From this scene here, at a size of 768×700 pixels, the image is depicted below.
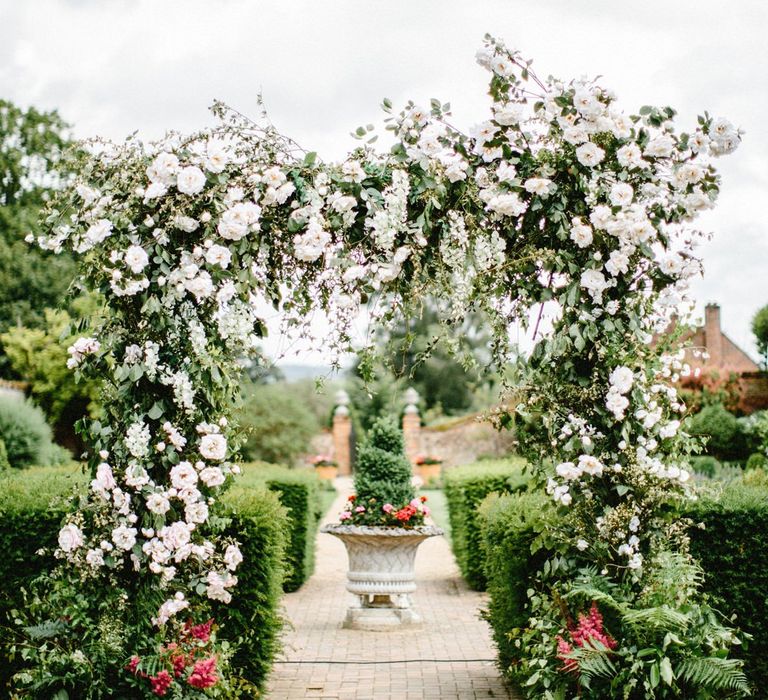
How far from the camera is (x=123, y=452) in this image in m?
4.00

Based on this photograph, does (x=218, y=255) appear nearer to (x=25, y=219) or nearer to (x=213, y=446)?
(x=213, y=446)

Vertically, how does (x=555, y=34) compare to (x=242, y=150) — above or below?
above

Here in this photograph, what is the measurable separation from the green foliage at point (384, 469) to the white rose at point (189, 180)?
4.32 m

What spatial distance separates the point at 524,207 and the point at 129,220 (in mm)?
1874

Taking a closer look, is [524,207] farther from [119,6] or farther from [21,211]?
[21,211]

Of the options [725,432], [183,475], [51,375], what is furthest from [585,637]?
[51,375]

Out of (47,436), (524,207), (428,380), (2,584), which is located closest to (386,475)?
(2,584)

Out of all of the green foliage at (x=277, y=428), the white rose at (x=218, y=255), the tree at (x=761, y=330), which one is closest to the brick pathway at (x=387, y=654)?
the white rose at (x=218, y=255)

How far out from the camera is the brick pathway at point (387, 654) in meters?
5.62

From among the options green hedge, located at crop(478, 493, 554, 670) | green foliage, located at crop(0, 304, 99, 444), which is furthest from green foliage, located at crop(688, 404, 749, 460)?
green hedge, located at crop(478, 493, 554, 670)

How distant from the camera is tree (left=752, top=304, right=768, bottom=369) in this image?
935 inches

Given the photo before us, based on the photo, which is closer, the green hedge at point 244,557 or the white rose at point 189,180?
the white rose at point 189,180

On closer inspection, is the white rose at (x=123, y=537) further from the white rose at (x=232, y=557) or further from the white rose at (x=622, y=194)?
the white rose at (x=622, y=194)

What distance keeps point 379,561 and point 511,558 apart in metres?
2.54
